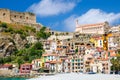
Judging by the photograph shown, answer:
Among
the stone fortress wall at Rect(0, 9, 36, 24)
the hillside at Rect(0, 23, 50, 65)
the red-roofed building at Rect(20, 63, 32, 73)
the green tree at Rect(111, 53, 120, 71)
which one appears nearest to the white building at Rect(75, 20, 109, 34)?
the hillside at Rect(0, 23, 50, 65)

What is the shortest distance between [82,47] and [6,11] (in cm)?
2218

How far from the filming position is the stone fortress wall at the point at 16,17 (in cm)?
7569

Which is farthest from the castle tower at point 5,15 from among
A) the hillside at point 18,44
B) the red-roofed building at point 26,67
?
the red-roofed building at point 26,67

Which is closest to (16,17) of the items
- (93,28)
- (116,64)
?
(93,28)

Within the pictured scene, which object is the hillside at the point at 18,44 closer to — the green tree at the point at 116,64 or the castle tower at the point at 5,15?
the castle tower at the point at 5,15

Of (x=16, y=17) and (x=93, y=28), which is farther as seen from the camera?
(x=93, y=28)

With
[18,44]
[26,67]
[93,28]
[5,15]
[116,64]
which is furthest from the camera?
[93,28]

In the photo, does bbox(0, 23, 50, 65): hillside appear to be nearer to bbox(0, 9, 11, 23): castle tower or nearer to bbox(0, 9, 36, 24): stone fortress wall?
bbox(0, 9, 11, 23): castle tower

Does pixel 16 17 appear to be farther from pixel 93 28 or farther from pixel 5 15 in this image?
pixel 93 28

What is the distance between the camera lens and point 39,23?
8212 centimetres

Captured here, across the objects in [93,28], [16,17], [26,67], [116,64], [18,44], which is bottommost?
[26,67]

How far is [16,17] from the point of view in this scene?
78.3 meters

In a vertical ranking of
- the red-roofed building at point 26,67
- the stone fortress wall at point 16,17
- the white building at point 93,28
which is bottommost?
the red-roofed building at point 26,67

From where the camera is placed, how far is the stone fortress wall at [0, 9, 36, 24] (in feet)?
248
